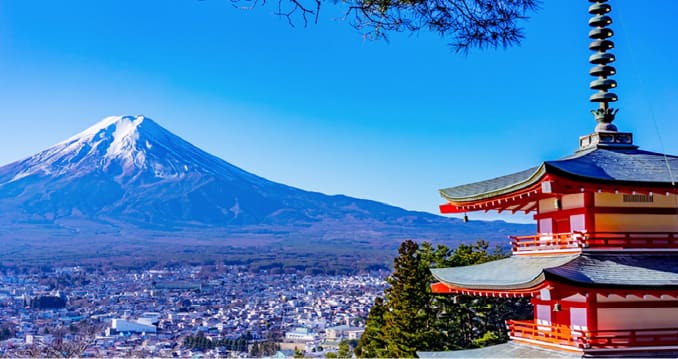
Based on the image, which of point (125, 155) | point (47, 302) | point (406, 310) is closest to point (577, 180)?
point (406, 310)

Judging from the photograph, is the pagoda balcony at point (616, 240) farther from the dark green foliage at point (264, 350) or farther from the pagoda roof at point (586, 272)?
the dark green foliage at point (264, 350)

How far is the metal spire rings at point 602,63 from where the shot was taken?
1131 cm

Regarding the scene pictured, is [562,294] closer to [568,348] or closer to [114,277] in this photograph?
[568,348]

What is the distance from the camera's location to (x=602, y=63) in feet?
37.5

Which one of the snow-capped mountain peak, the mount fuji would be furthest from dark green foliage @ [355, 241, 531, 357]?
the snow-capped mountain peak

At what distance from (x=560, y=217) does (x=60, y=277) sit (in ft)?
208

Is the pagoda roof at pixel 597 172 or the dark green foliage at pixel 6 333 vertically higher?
the pagoda roof at pixel 597 172

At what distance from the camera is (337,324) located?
143 feet

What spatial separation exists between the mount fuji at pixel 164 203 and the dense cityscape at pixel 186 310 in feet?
69.3

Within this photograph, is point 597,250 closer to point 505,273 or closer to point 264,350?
point 505,273

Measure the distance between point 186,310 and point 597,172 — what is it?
48.9 meters

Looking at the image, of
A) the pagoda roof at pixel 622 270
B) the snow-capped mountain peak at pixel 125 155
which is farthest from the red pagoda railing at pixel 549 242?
the snow-capped mountain peak at pixel 125 155

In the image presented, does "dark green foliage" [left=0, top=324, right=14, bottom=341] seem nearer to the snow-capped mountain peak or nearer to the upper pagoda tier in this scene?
the upper pagoda tier

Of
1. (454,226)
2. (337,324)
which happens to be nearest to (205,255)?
(454,226)
